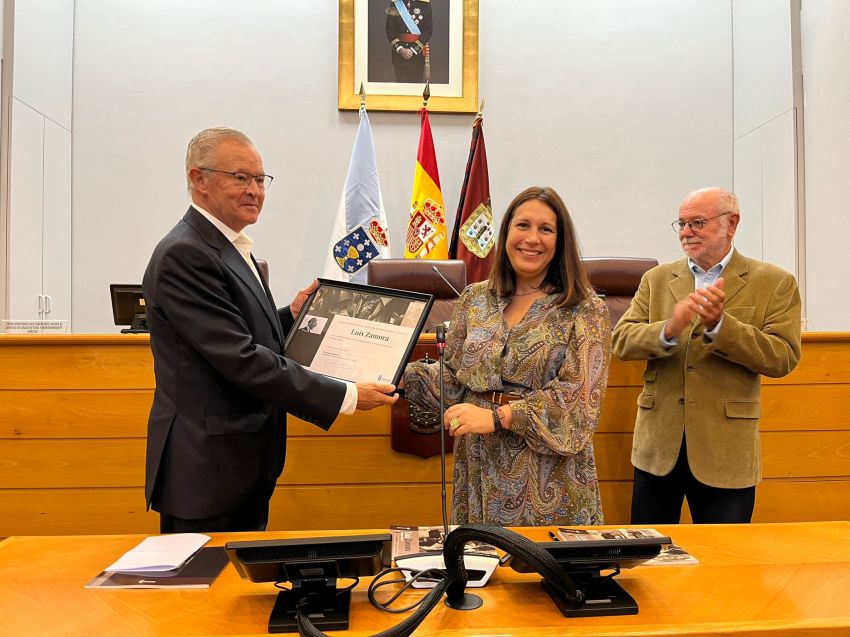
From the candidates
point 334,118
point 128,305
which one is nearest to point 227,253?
point 128,305

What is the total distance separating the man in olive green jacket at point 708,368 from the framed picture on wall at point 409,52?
10.5 feet

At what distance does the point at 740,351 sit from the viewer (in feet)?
6.31

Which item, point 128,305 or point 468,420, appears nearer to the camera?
point 468,420

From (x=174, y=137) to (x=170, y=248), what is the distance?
12.0ft

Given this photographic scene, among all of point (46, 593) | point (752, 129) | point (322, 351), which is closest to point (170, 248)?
Result: point (322, 351)

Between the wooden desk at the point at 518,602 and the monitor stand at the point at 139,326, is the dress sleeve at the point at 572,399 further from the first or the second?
the monitor stand at the point at 139,326

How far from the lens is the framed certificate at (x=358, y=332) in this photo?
172cm

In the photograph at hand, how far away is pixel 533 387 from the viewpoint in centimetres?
164

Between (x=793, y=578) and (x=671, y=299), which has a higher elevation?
(x=671, y=299)

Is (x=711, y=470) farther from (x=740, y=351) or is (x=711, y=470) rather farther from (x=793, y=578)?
(x=793, y=578)

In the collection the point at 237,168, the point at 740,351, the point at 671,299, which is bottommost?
the point at 740,351

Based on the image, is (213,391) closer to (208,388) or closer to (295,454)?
(208,388)

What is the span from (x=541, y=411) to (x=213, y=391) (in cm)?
78

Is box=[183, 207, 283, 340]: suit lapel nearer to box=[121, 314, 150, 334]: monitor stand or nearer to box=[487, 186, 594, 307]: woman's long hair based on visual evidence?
box=[487, 186, 594, 307]: woman's long hair
